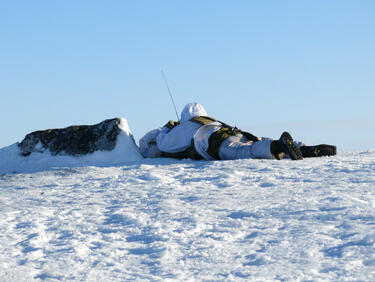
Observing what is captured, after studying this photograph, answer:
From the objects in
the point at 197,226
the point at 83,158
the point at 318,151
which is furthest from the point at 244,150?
the point at 197,226

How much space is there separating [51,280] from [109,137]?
4520 millimetres

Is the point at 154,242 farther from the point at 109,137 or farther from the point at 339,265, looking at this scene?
the point at 109,137

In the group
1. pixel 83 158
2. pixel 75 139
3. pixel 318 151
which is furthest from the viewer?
pixel 75 139

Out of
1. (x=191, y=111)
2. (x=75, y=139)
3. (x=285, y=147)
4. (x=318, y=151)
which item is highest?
(x=191, y=111)

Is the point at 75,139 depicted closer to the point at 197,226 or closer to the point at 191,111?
the point at 191,111

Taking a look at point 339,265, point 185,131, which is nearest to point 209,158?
point 185,131

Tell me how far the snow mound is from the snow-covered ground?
1392mm

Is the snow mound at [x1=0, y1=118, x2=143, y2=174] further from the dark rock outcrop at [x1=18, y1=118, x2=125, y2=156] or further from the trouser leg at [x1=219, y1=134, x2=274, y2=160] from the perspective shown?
the trouser leg at [x1=219, y1=134, x2=274, y2=160]

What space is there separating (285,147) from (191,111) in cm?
159

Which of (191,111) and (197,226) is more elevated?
(191,111)

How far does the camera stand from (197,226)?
140 inches

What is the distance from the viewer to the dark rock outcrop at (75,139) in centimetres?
723

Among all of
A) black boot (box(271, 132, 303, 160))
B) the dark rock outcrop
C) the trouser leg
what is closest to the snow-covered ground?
black boot (box(271, 132, 303, 160))

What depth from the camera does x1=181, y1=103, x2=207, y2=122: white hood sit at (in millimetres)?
7098
